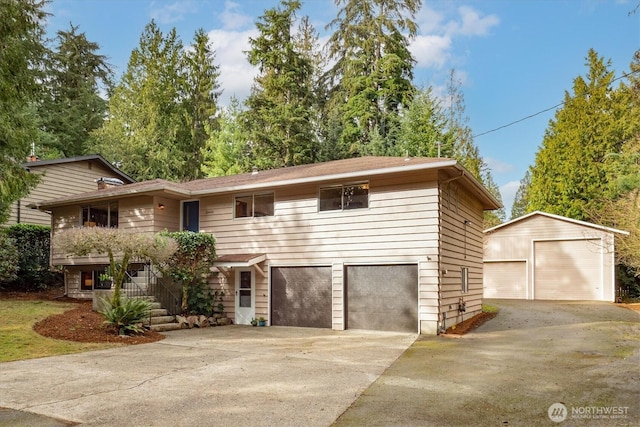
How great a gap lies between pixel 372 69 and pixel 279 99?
686cm

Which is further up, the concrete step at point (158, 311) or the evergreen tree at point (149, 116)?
the evergreen tree at point (149, 116)

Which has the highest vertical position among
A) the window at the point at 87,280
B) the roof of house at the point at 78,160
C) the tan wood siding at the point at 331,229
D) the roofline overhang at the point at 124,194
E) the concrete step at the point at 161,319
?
the roof of house at the point at 78,160

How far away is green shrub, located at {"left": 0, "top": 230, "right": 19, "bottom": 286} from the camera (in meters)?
14.8

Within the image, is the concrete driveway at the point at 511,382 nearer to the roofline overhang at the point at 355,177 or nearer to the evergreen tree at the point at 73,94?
the roofline overhang at the point at 355,177

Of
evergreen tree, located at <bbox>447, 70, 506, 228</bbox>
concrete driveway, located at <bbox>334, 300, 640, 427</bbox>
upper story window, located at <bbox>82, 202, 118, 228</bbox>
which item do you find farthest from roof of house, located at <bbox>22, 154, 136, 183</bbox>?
evergreen tree, located at <bbox>447, 70, 506, 228</bbox>

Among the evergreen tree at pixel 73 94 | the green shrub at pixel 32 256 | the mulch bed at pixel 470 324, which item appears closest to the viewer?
the mulch bed at pixel 470 324

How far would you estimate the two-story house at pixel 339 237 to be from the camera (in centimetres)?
1120

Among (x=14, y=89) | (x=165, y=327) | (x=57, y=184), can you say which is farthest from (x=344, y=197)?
(x=57, y=184)

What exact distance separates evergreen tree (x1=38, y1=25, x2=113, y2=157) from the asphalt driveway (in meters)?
25.1

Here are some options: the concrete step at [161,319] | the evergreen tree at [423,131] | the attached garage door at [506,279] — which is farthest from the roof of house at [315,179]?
the evergreen tree at [423,131]

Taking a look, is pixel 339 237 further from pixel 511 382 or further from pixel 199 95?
pixel 199 95

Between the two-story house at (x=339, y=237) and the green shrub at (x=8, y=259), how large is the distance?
1821 millimetres

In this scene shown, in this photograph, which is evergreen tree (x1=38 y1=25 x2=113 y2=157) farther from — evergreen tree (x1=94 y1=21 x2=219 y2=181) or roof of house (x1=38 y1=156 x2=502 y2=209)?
roof of house (x1=38 y1=156 x2=502 y2=209)

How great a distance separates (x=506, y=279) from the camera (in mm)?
22250
